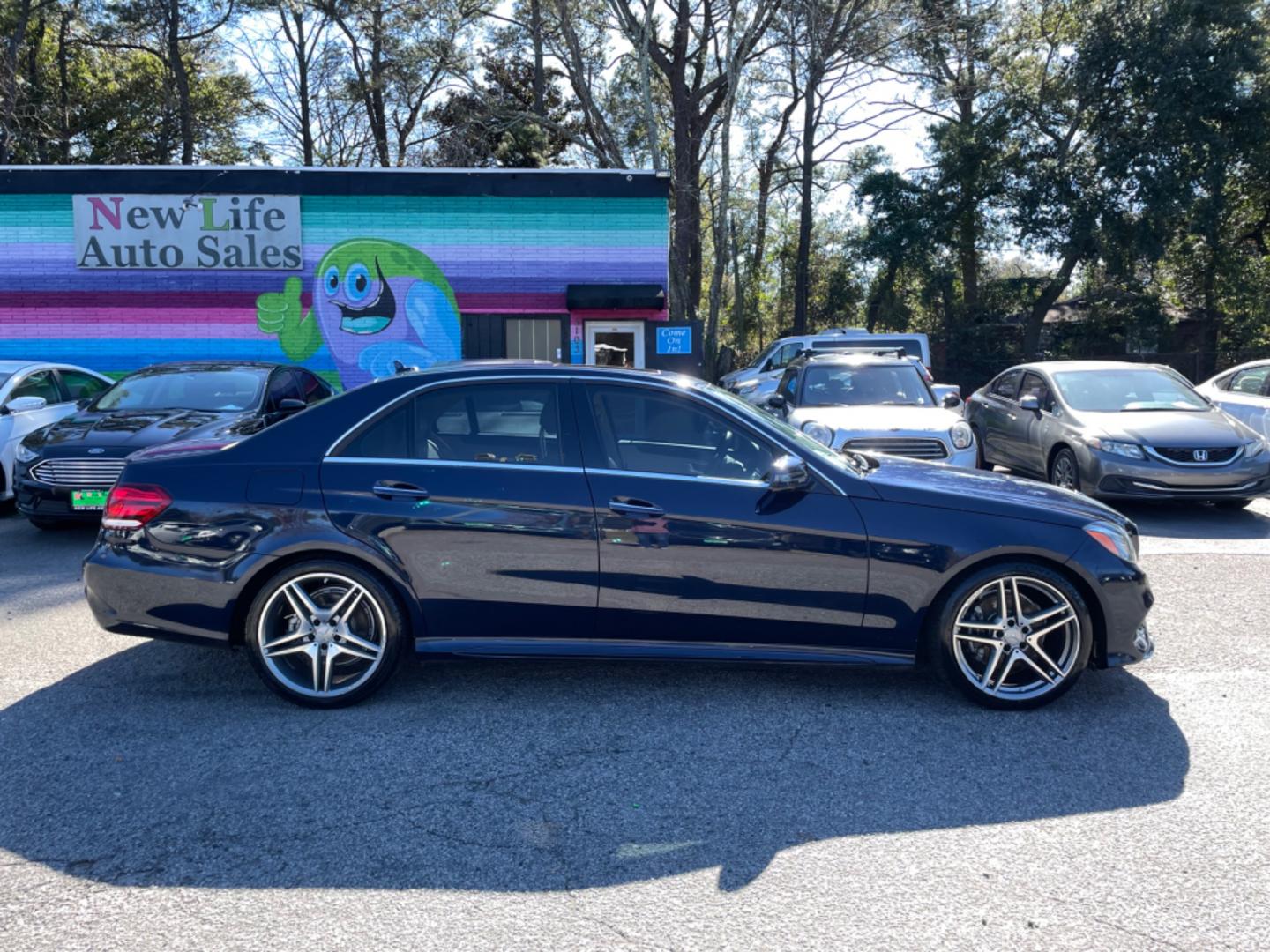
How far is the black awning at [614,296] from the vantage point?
1817 cm

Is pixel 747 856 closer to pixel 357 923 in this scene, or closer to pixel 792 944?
pixel 792 944

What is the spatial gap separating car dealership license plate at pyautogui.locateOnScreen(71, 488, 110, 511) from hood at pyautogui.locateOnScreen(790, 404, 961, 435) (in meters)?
6.26

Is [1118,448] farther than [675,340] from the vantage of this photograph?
No

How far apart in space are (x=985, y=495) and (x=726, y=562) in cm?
128

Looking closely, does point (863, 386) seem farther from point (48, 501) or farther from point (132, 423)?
point (48, 501)

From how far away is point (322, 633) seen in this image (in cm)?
462

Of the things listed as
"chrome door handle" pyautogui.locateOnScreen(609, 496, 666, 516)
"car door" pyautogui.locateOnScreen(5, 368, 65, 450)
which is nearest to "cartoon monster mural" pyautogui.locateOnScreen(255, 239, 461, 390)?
"car door" pyautogui.locateOnScreen(5, 368, 65, 450)

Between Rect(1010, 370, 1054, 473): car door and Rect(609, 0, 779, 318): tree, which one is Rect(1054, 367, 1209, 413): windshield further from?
Rect(609, 0, 779, 318): tree

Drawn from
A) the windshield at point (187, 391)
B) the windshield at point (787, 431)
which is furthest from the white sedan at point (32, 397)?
the windshield at point (787, 431)

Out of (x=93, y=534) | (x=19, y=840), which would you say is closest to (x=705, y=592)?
(x=19, y=840)

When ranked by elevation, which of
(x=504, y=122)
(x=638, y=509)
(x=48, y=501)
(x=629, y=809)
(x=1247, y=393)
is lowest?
(x=629, y=809)

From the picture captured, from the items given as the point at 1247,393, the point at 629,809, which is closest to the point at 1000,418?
the point at 1247,393

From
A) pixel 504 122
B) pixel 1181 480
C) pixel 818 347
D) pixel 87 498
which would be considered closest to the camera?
pixel 87 498

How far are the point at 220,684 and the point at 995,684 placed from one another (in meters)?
3.75
